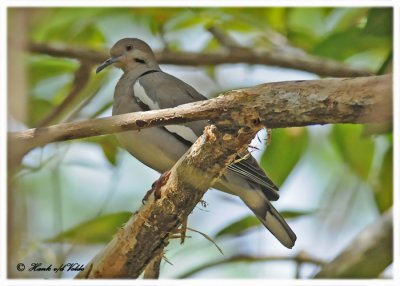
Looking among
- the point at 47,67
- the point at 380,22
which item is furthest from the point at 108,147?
the point at 380,22

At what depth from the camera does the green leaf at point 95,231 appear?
3043 millimetres

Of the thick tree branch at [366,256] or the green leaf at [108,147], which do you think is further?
the green leaf at [108,147]

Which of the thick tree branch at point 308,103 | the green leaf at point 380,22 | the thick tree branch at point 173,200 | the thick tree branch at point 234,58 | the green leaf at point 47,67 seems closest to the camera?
the thick tree branch at point 308,103

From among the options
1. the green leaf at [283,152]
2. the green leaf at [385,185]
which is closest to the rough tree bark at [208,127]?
the green leaf at [283,152]

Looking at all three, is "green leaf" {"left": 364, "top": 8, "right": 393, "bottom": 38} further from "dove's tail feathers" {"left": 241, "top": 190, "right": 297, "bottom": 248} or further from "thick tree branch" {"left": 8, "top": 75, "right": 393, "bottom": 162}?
"thick tree branch" {"left": 8, "top": 75, "right": 393, "bottom": 162}

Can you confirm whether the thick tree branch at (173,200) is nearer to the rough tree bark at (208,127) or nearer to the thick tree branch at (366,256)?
the rough tree bark at (208,127)

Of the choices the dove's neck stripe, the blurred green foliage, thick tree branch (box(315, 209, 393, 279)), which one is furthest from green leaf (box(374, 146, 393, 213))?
the dove's neck stripe

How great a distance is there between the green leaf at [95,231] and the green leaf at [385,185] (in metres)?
1.15

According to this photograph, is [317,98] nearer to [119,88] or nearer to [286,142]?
[119,88]

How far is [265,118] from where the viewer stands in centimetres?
216

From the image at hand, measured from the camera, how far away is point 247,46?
425cm

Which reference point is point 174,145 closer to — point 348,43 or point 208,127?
point 208,127

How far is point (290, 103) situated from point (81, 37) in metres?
2.30

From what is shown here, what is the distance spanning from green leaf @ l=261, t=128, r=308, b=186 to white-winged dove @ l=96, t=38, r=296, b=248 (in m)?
0.44
